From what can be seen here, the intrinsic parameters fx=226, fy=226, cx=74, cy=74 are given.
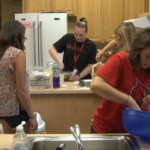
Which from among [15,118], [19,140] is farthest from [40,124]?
[19,140]

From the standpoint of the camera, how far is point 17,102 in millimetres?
1468

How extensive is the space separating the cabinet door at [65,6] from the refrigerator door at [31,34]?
1.78ft

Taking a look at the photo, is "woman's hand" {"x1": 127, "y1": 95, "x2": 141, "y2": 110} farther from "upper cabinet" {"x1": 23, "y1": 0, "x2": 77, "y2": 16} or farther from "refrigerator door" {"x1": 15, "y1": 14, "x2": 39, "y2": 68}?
"upper cabinet" {"x1": 23, "y1": 0, "x2": 77, "y2": 16}

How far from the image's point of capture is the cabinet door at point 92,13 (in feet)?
13.2

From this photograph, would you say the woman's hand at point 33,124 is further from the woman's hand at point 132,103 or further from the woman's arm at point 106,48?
the woman's arm at point 106,48

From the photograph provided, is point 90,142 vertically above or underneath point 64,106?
above

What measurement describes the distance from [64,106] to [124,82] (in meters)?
1.09

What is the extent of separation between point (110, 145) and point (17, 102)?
2.32ft

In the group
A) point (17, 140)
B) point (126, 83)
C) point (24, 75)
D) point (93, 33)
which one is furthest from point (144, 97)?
point (93, 33)

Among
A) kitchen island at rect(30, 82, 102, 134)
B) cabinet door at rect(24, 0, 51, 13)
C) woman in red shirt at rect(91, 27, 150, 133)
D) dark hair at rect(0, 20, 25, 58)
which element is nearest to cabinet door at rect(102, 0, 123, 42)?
cabinet door at rect(24, 0, 51, 13)

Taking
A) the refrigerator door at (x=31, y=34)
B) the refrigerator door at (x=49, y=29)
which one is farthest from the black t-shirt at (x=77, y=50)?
the refrigerator door at (x=31, y=34)

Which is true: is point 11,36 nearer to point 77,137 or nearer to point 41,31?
point 77,137

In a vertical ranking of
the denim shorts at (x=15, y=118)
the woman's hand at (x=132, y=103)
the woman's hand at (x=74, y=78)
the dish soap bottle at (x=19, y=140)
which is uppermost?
the woman's hand at (x=132, y=103)

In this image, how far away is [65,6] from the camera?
400 cm
